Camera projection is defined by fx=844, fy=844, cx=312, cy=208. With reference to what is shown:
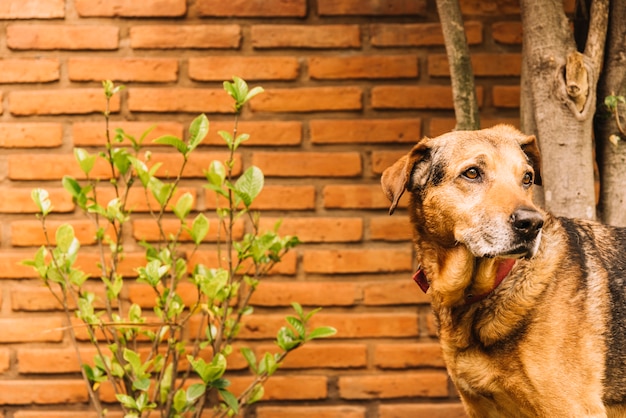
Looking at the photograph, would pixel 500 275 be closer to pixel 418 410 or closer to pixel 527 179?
pixel 527 179

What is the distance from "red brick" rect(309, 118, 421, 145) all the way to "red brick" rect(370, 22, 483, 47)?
1.23ft

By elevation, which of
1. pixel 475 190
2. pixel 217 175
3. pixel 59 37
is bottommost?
pixel 475 190

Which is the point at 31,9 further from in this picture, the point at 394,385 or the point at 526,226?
the point at 526,226

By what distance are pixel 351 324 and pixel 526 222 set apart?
156 cm

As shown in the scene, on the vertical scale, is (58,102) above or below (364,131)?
above

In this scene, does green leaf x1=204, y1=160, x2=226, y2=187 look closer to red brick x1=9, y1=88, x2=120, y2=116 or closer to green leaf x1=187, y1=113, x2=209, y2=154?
green leaf x1=187, y1=113, x2=209, y2=154

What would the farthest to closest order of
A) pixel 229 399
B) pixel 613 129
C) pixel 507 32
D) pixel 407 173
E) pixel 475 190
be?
pixel 507 32 < pixel 229 399 < pixel 613 129 < pixel 407 173 < pixel 475 190

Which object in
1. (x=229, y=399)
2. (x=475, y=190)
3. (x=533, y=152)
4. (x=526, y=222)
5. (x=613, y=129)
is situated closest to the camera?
(x=526, y=222)

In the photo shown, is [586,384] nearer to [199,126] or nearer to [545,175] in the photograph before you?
[545,175]

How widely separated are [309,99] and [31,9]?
4.55ft

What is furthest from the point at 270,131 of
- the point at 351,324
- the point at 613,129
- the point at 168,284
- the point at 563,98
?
the point at 613,129

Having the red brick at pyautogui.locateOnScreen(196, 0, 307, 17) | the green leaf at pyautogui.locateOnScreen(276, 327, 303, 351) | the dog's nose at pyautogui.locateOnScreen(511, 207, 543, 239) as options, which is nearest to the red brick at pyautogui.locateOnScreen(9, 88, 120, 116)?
the red brick at pyautogui.locateOnScreen(196, 0, 307, 17)

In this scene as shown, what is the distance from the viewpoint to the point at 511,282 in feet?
9.56

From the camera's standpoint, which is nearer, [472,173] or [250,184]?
[472,173]
